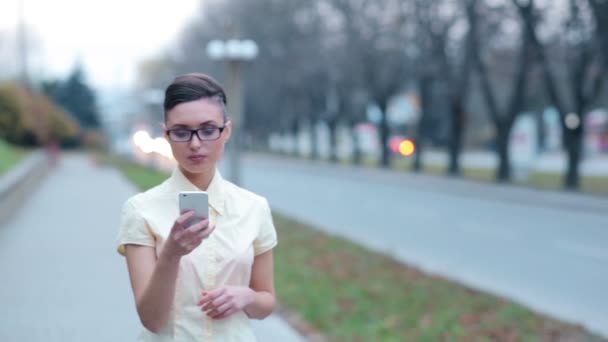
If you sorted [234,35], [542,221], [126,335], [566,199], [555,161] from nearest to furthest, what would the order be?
[126,335], [234,35], [542,221], [566,199], [555,161]

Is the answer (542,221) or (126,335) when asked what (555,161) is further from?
(126,335)

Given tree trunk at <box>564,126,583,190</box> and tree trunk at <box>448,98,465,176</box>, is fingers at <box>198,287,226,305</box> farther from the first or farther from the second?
tree trunk at <box>448,98,465,176</box>

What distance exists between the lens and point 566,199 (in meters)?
22.8

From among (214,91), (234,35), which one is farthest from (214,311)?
(234,35)

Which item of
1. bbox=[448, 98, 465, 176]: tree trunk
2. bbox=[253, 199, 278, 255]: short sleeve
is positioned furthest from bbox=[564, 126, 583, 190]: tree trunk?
bbox=[253, 199, 278, 255]: short sleeve

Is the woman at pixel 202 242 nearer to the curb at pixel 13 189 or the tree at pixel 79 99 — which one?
the curb at pixel 13 189

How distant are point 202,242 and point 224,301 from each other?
18 cm

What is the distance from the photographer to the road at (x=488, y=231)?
979 cm

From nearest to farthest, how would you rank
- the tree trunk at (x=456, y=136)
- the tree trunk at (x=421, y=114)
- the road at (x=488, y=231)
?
the road at (x=488, y=231) → the tree trunk at (x=456, y=136) → the tree trunk at (x=421, y=114)

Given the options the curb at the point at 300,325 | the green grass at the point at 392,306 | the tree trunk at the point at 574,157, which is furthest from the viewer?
the tree trunk at the point at 574,157

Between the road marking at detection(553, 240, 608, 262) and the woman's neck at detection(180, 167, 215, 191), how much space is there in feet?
35.2

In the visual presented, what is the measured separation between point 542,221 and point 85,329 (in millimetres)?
12948

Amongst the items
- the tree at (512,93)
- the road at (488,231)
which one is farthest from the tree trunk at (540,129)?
the road at (488,231)

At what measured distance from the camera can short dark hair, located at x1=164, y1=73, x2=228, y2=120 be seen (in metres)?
2.43
